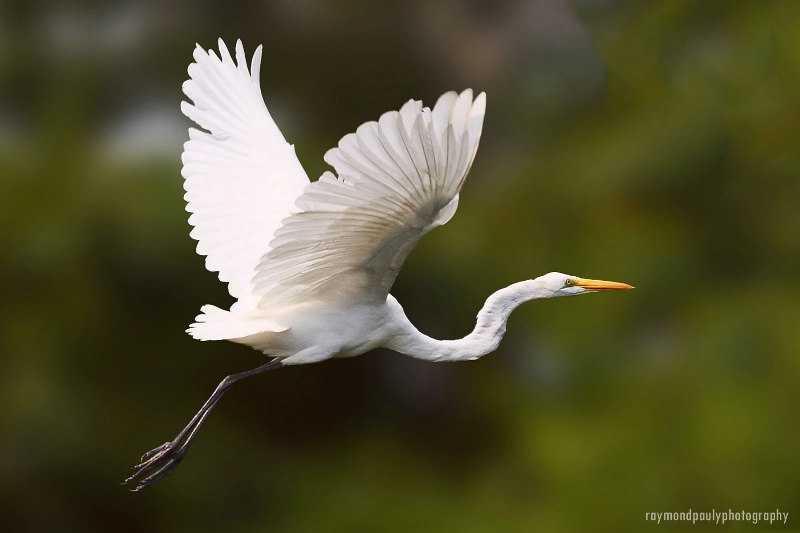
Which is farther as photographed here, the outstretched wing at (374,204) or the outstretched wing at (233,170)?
the outstretched wing at (233,170)

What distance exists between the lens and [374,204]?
1.38 m

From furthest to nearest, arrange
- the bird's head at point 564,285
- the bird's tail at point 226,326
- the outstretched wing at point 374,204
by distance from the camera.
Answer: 1. the bird's head at point 564,285
2. the bird's tail at point 226,326
3. the outstretched wing at point 374,204

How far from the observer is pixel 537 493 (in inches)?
168

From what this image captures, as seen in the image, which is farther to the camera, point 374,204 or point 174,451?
point 174,451

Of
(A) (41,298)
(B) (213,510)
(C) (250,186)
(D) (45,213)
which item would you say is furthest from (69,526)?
(C) (250,186)

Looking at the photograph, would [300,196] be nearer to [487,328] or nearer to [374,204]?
[374,204]

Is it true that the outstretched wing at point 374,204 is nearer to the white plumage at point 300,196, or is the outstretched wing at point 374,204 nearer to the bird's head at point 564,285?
the white plumage at point 300,196

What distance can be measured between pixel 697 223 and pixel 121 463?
270 cm

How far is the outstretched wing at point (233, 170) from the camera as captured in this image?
73.7 inches

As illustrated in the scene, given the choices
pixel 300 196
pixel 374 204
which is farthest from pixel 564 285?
pixel 300 196

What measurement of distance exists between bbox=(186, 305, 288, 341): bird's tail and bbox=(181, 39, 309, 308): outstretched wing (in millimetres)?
103

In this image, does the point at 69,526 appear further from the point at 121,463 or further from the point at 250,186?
the point at 250,186

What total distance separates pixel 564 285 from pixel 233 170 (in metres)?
0.67

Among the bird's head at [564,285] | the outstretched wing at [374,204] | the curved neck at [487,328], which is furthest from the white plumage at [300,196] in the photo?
the bird's head at [564,285]
